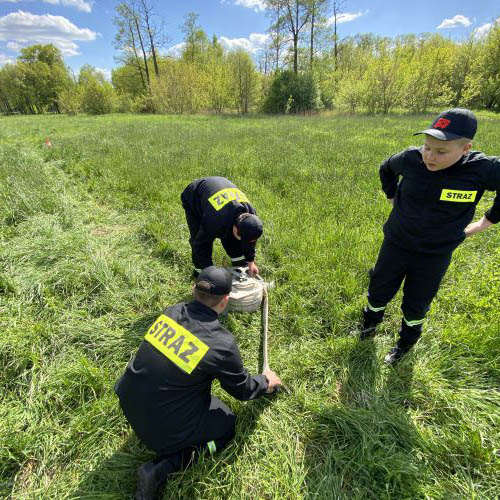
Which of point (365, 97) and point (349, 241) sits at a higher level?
point (365, 97)

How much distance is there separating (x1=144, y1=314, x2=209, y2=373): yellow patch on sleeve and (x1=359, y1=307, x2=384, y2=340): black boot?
1.76 meters

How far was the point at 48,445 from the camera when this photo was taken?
197 cm

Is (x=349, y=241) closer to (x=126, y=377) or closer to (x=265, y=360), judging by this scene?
(x=265, y=360)

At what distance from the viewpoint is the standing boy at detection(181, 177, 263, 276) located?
2553 mm

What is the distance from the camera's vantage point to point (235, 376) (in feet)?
5.79

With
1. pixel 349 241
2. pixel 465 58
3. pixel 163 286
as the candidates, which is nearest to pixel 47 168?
pixel 163 286

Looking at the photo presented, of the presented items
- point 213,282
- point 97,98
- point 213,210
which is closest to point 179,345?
point 213,282

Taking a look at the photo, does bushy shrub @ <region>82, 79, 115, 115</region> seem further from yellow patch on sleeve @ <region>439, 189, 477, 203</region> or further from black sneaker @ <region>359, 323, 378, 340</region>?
yellow patch on sleeve @ <region>439, 189, 477, 203</region>

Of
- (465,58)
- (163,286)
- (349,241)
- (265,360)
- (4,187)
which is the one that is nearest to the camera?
(265,360)

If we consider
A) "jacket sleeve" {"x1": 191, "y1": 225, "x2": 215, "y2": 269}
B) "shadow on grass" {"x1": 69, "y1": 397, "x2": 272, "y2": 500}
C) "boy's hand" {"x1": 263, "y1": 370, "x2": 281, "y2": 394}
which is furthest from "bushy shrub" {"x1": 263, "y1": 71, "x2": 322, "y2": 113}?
"shadow on grass" {"x1": 69, "y1": 397, "x2": 272, "y2": 500}

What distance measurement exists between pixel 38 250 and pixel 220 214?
304 centimetres

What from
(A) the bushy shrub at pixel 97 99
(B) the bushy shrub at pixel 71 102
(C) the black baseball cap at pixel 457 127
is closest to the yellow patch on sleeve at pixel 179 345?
(C) the black baseball cap at pixel 457 127

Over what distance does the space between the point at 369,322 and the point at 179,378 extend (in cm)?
195

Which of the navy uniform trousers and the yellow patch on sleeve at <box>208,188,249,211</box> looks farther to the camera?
the yellow patch on sleeve at <box>208,188,249,211</box>
